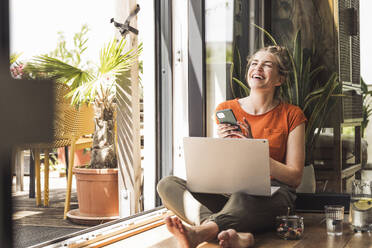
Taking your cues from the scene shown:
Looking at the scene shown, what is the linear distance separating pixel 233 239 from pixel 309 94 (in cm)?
132

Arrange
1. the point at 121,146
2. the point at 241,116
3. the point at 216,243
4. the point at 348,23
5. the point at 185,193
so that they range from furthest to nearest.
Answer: the point at 121,146 < the point at 348,23 < the point at 241,116 < the point at 185,193 < the point at 216,243

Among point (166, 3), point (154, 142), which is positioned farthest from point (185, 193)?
point (166, 3)

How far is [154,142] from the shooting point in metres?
2.98

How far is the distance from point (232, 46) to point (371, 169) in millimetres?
1208

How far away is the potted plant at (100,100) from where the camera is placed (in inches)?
113

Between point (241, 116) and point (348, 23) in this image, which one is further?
point (348, 23)

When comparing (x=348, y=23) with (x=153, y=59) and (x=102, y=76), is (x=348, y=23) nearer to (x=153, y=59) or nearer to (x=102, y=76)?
(x=153, y=59)

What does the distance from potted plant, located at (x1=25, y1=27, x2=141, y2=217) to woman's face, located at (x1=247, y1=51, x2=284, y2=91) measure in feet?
2.75

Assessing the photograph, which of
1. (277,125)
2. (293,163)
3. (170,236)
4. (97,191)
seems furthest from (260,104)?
(97,191)

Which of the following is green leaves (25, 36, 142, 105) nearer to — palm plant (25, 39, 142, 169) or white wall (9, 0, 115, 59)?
palm plant (25, 39, 142, 169)

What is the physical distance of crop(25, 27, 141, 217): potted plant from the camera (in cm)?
287

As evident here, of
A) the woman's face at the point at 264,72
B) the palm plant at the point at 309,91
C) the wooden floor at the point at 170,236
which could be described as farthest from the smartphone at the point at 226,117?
the palm plant at the point at 309,91

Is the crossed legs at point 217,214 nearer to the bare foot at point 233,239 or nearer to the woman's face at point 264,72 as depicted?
the bare foot at point 233,239

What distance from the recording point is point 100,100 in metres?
3.07
